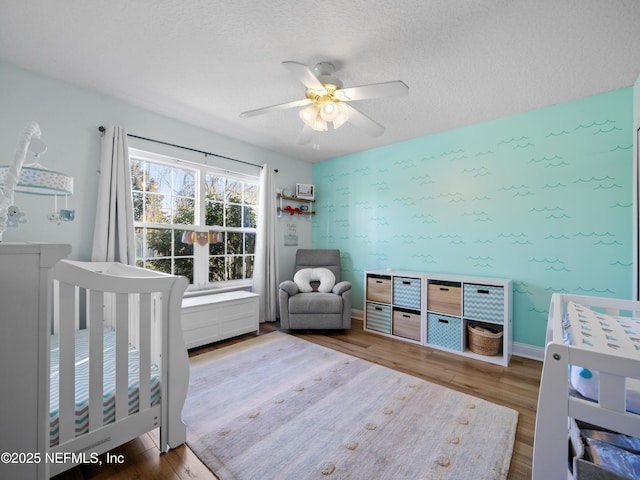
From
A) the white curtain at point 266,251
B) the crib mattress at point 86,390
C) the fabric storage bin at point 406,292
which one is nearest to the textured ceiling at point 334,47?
the white curtain at point 266,251

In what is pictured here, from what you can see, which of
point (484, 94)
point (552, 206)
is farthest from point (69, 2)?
point (552, 206)

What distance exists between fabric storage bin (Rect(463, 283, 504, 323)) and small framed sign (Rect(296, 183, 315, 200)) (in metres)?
2.41

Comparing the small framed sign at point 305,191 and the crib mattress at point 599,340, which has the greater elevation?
the small framed sign at point 305,191

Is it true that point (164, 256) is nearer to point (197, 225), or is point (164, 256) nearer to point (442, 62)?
point (197, 225)

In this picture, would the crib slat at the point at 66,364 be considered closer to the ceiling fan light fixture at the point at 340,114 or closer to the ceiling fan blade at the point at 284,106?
the ceiling fan blade at the point at 284,106

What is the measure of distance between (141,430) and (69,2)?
7.25 feet

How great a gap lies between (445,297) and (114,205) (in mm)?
3159

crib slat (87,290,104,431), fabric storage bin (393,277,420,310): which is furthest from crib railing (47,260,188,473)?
fabric storage bin (393,277,420,310)

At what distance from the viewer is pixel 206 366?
7.66ft

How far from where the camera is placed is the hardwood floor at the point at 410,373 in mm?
1289

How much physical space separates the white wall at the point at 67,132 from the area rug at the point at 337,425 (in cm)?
155

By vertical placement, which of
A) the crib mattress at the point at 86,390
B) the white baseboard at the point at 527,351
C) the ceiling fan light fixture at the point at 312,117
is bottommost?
the white baseboard at the point at 527,351

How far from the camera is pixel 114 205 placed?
7.79 feet

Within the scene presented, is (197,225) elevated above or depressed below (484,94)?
below
